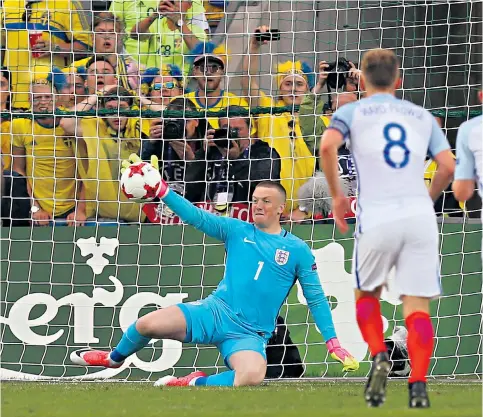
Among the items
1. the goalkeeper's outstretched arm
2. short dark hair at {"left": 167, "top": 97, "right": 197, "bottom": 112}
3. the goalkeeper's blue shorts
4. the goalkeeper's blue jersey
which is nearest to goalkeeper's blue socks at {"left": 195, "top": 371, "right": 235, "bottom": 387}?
the goalkeeper's blue shorts

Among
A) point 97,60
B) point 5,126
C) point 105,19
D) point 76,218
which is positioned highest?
point 105,19

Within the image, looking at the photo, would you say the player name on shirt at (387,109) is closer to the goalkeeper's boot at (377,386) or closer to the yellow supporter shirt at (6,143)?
the goalkeeper's boot at (377,386)

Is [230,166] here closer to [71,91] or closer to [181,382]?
[71,91]

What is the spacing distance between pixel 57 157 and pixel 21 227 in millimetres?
841

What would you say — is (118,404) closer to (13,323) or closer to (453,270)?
(13,323)

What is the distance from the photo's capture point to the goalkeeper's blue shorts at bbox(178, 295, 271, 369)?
899cm

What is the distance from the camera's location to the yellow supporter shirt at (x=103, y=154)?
11188 millimetres

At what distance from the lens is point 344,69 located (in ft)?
36.6

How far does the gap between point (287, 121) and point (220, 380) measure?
3.33 m

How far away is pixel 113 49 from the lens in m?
11.5

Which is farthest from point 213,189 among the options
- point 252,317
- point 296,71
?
point 252,317

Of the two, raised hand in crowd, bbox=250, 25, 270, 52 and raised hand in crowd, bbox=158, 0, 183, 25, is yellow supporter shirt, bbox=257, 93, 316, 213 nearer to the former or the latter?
raised hand in crowd, bbox=250, 25, 270, 52

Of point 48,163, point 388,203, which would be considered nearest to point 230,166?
point 48,163

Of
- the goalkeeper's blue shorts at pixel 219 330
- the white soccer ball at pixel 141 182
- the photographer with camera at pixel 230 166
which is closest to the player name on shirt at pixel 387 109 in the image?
the white soccer ball at pixel 141 182
